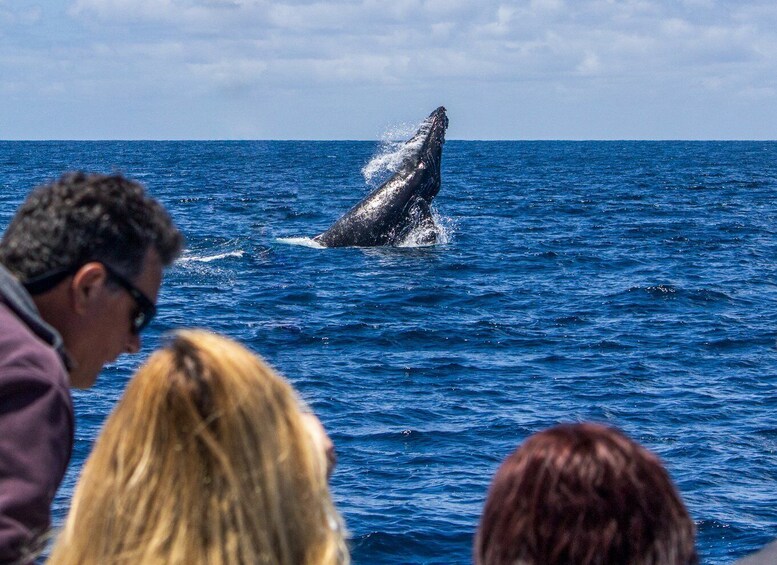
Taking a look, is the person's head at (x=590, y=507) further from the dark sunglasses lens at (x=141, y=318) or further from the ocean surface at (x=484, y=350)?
the ocean surface at (x=484, y=350)

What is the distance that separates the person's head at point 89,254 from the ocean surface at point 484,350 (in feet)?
17.1

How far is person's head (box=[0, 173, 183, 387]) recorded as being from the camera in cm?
268

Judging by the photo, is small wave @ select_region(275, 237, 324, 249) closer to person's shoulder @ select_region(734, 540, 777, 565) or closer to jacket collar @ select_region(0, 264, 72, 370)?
person's shoulder @ select_region(734, 540, 777, 565)

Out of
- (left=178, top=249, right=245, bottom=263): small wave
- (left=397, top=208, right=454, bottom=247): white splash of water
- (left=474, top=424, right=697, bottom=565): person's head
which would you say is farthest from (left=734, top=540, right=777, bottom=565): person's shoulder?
(left=397, top=208, right=454, bottom=247): white splash of water

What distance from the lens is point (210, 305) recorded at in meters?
18.1

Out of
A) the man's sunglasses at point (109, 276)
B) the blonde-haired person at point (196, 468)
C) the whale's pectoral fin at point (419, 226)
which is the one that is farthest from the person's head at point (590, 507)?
the whale's pectoral fin at point (419, 226)

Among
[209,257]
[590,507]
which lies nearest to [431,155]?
[209,257]

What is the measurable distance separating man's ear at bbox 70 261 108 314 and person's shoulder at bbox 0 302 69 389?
0.20m

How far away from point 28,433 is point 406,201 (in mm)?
22314

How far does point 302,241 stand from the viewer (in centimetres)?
2720

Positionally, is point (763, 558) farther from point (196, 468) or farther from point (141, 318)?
point (196, 468)

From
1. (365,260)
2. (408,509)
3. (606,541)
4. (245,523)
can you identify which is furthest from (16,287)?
(365,260)

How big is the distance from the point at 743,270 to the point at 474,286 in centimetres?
611

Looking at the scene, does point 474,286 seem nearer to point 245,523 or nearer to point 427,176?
point 427,176
